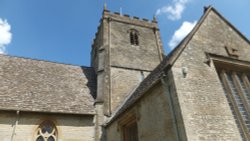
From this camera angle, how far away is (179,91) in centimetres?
674

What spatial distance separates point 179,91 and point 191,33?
10.3 feet

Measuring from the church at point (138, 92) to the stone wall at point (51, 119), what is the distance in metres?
0.04

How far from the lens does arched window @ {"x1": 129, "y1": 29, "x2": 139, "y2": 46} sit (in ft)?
59.3

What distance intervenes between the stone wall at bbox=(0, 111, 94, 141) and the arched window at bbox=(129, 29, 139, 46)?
8643 mm

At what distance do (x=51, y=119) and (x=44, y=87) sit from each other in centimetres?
275

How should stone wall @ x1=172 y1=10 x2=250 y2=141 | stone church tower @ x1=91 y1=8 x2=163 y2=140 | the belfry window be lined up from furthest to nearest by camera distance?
stone church tower @ x1=91 y1=8 x2=163 y2=140 < the belfry window < stone wall @ x1=172 y1=10 x2=250 y2=141

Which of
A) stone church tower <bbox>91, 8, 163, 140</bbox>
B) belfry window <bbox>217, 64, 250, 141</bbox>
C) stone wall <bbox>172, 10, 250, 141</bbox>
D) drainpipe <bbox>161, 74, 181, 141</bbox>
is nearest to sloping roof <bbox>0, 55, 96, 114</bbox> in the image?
stone church tower <bbox>91, 8, 163, 140</bbox>

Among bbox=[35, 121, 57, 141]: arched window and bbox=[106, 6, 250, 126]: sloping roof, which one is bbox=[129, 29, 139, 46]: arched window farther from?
bbox=[35, 121, 57, 141]: arched window

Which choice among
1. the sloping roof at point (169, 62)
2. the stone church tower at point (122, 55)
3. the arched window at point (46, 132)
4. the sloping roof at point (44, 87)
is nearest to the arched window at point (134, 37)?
the stone church tower at point (122, 55)

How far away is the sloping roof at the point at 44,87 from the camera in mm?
11070

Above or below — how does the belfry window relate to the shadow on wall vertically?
below

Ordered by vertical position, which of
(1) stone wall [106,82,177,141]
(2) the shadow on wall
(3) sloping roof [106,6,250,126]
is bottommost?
(1) stone wall [106,82,177,141]

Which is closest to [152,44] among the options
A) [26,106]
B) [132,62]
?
[132,62]

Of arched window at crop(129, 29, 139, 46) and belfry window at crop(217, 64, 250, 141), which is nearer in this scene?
belfry window at crop(217, 64, 250, 141)
